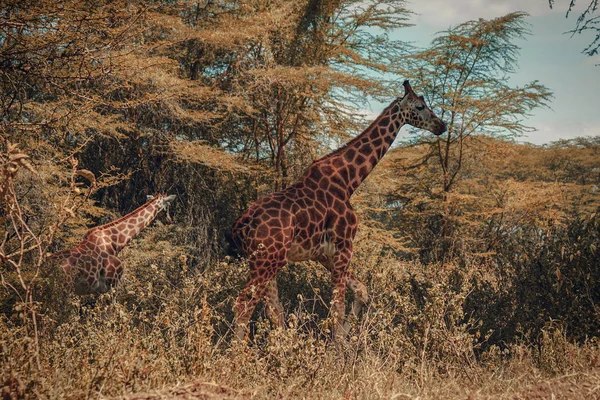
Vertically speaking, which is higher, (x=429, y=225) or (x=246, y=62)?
(x=246, y=62)

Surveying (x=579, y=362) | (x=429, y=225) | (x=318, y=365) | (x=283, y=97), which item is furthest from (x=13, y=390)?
(x=429, y=225)

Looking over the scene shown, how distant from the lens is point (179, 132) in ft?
50.5

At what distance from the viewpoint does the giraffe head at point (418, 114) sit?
304 inches

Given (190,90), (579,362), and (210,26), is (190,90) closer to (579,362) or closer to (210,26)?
(210,26)

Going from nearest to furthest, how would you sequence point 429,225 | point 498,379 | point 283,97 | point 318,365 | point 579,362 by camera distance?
point 318,365
point 498,379
point 579,362
point 283,97
point 429,225

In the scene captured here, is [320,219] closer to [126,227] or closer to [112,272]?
[112,272]

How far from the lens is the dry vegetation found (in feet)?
12.6

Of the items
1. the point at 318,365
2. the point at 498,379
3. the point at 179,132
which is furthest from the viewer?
the point at 179,132

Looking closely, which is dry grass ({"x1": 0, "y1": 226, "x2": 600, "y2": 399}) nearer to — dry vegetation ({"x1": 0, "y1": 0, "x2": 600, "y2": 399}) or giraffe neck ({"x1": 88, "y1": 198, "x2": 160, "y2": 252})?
dry vegetation ({"x1": 0, "y1": 0, "x2": 600, "y2": 399})

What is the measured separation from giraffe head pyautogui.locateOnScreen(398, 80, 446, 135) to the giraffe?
4.69 metres

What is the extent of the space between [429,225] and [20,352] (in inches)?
636

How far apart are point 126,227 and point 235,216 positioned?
232 inches

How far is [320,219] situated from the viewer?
7023mm

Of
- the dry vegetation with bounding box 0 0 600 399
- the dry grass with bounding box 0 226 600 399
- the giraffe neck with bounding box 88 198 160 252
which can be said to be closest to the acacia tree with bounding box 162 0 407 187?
the dry vegetation with bounding box 0 0 600 399
